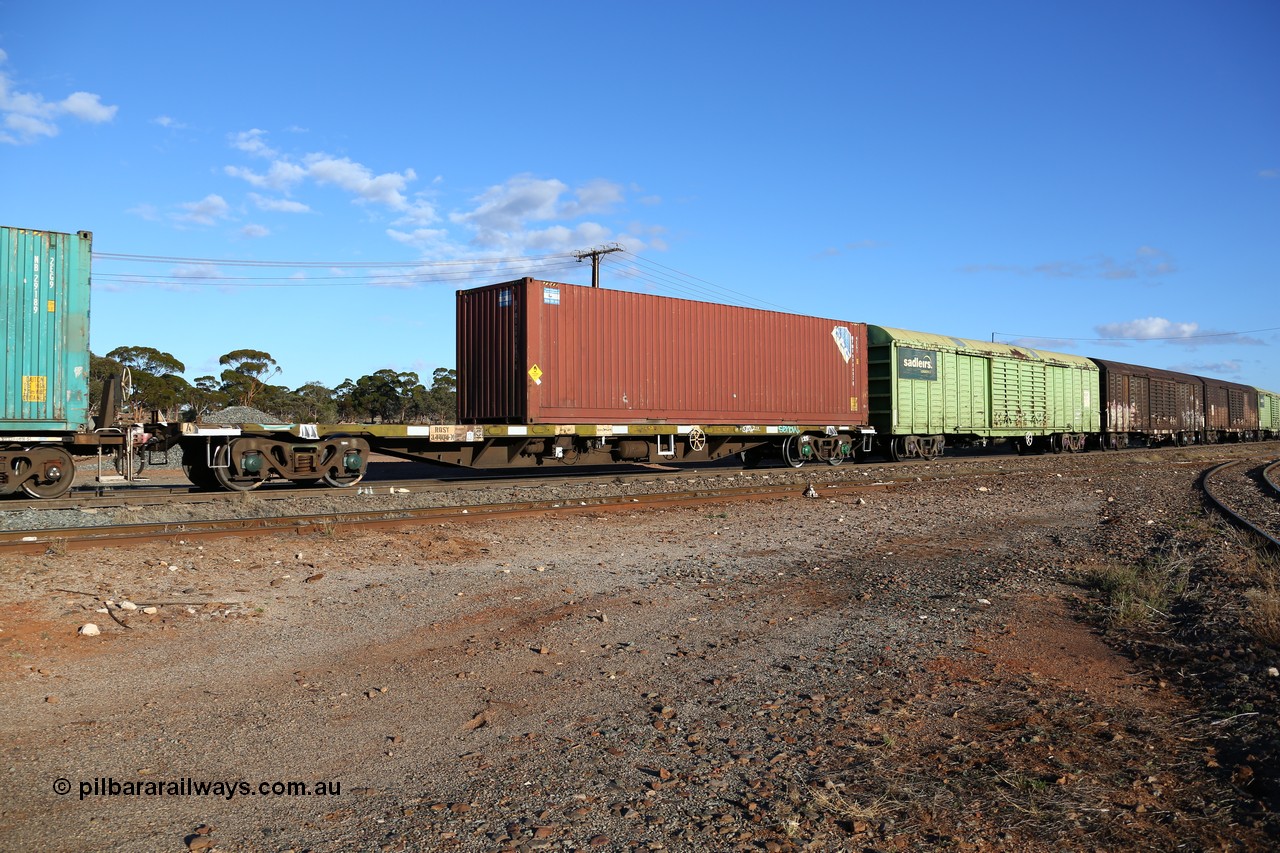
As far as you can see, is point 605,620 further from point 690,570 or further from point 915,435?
point 915,435

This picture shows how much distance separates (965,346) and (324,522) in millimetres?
18942

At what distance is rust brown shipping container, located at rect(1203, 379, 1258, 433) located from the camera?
37062 millimetres

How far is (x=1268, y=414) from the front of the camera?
1859 inches

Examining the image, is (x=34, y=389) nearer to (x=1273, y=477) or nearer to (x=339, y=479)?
(x=339, y=479)

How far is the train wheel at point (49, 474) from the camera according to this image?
417 inches

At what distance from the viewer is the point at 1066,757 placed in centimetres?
331

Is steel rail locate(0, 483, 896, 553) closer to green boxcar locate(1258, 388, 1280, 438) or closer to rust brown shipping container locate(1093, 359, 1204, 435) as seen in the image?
rust brown shipping container locate(1093, 359, 1204, 435)

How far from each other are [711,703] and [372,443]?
9971 mm

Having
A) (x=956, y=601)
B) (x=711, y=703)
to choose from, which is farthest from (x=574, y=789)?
(x=956, y=601)

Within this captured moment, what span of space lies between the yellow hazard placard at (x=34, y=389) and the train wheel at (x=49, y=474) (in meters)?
0.79

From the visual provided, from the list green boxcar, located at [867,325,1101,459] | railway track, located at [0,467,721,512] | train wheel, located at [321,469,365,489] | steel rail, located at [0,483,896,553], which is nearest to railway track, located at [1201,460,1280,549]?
green boxcar, located at [867,325,1101,459]

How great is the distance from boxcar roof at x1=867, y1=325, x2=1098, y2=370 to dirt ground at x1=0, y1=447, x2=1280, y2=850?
1283 cm

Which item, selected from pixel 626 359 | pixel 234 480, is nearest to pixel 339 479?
pixel 234 480

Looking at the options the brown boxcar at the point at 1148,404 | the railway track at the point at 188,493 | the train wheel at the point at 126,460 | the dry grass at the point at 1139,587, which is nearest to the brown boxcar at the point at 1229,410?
the brown boxcar at the point at 1148,404
